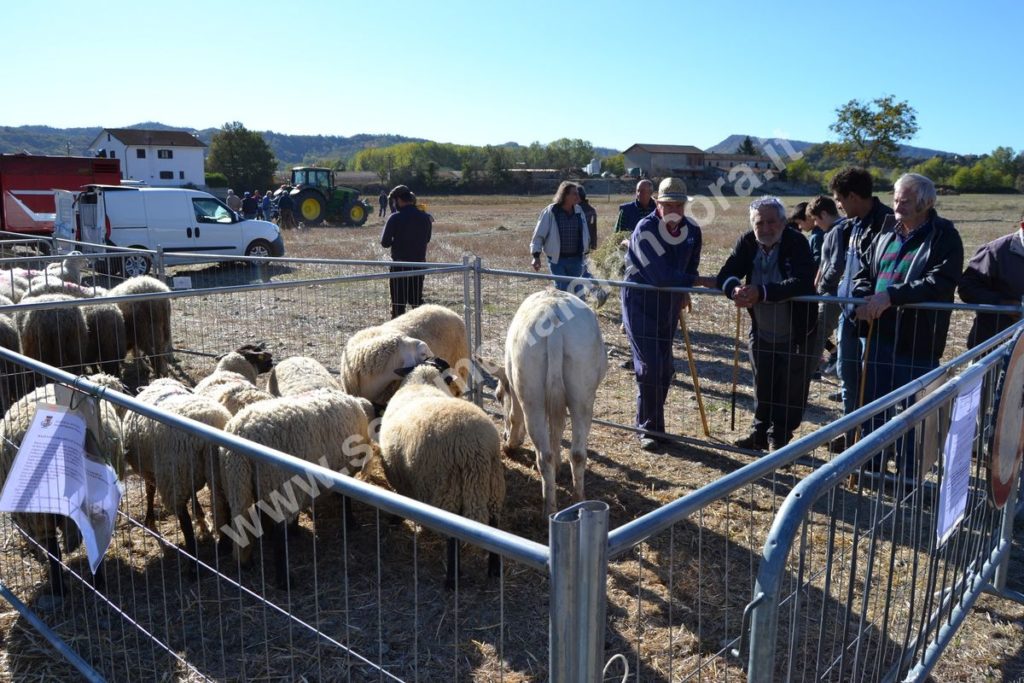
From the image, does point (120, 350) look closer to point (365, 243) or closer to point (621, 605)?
point (621, 605)

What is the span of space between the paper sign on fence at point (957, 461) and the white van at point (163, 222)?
16155mm

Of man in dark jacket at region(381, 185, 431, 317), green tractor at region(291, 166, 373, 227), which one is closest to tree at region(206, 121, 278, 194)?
green tractor at region(291, 166, 373, 227)

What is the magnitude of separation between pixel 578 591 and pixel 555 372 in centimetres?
344

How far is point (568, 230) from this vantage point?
887 cm

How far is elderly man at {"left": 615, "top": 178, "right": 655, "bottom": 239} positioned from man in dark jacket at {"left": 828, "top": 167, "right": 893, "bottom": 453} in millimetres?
3331

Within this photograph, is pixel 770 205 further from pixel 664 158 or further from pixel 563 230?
pixel 664 158

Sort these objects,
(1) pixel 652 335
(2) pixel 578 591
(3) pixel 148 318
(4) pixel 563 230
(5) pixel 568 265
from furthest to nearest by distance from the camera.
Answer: (5) pixel 568 265 → (4) pixel 563 230 → (3) pixel 148 318 → (1) pixel 652 335 → (2) pixel 578 591

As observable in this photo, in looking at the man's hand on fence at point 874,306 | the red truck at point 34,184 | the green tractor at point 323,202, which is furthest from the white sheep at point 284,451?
the green tractor at point 323,202

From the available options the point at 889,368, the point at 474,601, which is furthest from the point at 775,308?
the point at 474,601

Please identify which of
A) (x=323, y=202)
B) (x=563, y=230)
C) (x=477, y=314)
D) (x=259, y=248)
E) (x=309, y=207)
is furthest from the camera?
(x=323, y=202)

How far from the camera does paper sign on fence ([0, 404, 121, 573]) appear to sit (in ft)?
9.09

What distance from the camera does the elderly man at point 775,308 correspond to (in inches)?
211

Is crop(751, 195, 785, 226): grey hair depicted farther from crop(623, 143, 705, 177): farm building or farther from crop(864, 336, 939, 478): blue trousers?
crop(623, 143, 705, 177): farm building

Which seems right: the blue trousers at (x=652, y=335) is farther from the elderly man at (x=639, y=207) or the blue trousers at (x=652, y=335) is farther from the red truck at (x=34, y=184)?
the red truck at (x=34, y=184)
